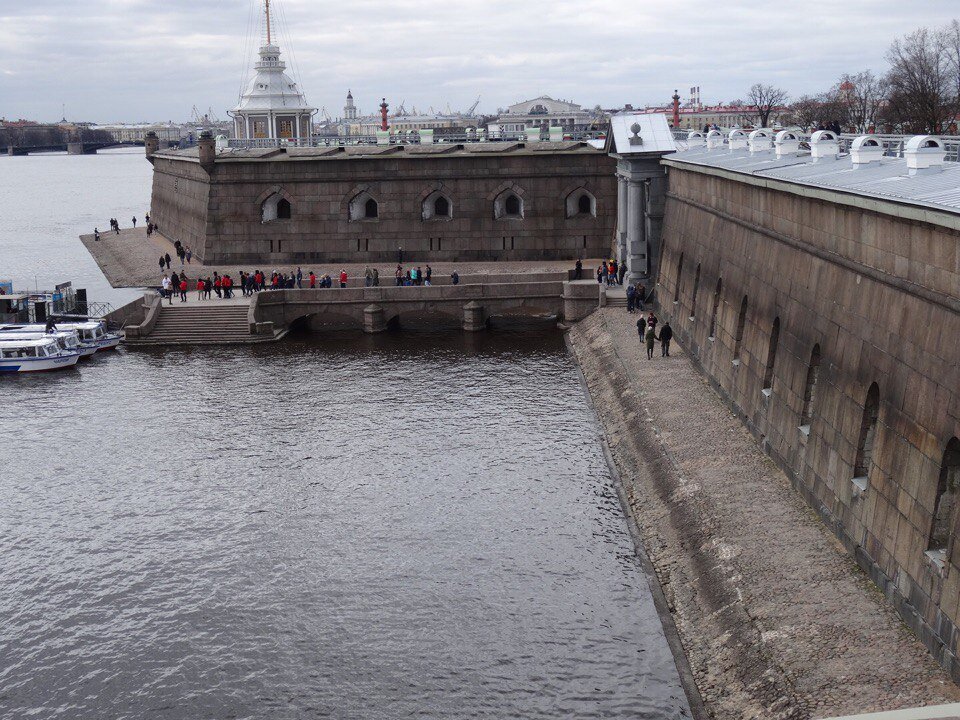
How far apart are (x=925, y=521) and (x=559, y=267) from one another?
128 ft

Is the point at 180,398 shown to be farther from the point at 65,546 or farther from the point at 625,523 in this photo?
the point at 625,523

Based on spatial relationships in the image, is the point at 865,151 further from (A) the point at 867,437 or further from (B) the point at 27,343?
(B) the point at 27,343

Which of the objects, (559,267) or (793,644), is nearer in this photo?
(793,644)

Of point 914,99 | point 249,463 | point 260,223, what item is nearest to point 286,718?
point 249,463

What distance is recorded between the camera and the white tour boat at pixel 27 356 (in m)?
41.8

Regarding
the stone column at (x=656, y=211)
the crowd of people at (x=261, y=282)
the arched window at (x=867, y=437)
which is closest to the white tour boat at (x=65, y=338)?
the crowd of people at (x=261, y=282)

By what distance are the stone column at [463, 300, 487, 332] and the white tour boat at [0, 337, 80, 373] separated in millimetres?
15585

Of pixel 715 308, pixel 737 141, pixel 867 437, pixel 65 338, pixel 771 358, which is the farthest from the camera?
pixel 65 338

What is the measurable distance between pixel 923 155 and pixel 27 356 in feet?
104

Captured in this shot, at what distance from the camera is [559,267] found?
180 feet

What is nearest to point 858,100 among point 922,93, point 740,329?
point 922,93

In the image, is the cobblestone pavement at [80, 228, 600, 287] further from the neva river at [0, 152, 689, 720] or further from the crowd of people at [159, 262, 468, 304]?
the neva river at [0, 152, 689, 720]

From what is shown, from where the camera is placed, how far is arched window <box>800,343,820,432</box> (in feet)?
74.6

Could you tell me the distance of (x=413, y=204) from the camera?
5759cm
